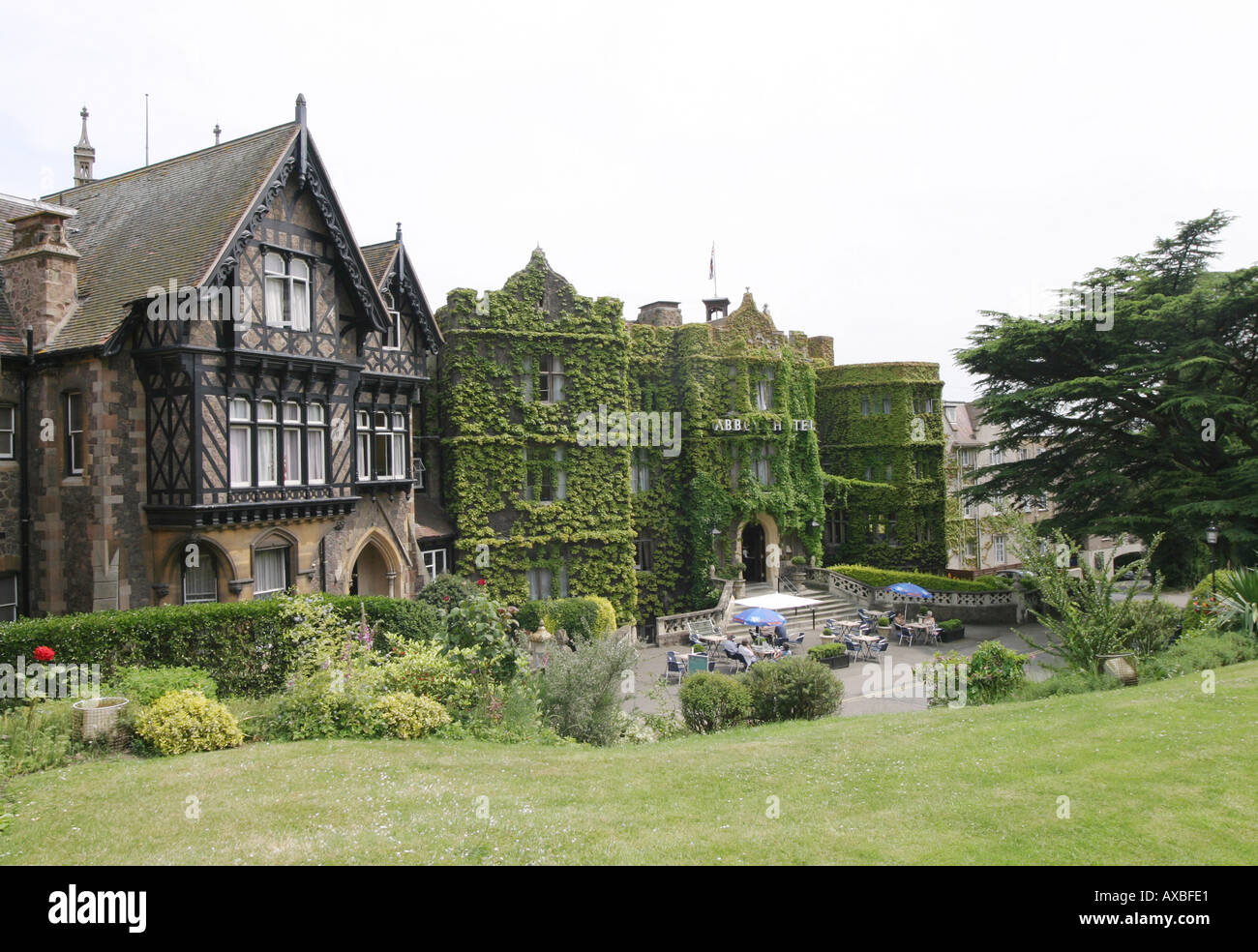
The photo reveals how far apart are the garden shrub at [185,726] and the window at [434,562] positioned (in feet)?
55.9

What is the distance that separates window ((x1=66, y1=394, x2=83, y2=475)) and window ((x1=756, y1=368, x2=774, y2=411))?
2839cm

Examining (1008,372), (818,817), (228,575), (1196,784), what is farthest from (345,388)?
(1008,372)

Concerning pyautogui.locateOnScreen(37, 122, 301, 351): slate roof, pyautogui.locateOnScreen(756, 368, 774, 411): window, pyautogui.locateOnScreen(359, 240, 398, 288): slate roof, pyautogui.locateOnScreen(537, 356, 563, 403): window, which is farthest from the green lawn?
pyautogui.locateOnScreen(756, 368, 774, 411): window

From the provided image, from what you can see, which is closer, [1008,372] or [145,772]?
[145,772]

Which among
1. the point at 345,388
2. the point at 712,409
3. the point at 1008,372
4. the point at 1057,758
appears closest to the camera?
the point at 1057,758

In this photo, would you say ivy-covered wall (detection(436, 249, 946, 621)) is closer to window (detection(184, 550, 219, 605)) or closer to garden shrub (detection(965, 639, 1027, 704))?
window (detection(184, 550, 219, 605))

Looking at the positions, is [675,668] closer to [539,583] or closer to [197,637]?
[539,583]

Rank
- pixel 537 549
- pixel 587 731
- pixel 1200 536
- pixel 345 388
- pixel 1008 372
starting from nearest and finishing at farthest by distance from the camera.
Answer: pixel 587 731 < pixel 345 388 < pixel 1200 536 < pixel 537 549 < pixel 1008 372

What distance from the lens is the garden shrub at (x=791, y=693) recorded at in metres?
17.4

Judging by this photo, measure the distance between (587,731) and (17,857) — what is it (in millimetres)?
9324

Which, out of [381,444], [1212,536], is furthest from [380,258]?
[1212,536]

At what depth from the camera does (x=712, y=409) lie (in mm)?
39812

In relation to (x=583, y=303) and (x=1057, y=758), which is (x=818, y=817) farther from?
(x=583, y=303)
